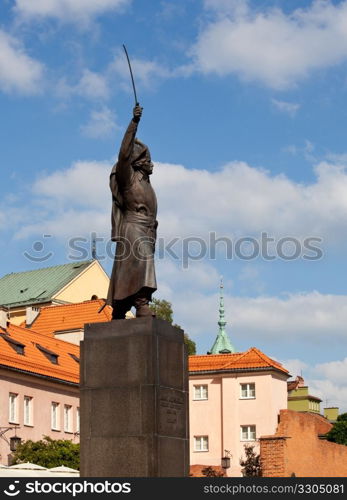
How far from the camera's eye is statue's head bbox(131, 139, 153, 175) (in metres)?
17.7

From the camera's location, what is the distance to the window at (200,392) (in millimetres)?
62062

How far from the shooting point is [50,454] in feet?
140

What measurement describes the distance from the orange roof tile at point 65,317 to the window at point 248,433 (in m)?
16.8

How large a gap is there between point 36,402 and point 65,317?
76.6ft

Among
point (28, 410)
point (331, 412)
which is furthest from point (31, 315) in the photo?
point (331, 412)

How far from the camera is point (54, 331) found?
241 ft

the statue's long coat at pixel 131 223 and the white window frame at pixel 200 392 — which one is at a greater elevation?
the white window frame at pixel 200 392

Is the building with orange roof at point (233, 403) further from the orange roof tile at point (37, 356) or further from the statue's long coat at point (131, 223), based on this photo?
the statue's long coat at point (131, 223)

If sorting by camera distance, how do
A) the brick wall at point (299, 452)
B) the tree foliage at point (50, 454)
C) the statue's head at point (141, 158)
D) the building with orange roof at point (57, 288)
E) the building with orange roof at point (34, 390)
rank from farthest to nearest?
1. the building with orange roof at point (57, 288)
2. the brick wall at point (299, 452)
3. the building with orange roof at point (34, 390)
4. the tree foliage at point (50, 454)
5. the statue's head at point (141, 158)

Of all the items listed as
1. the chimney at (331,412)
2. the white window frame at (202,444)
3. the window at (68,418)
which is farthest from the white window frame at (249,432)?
the chimney at (331,412)

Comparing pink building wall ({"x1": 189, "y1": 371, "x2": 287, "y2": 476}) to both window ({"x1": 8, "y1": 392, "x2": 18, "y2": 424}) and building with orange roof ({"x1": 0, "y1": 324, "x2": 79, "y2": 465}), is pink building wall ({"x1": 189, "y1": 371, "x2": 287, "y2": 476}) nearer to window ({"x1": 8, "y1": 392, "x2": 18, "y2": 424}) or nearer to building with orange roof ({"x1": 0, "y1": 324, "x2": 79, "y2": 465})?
building with orange roof ({"x1": 0, "y1": 324, "x2": 79, "y2": 465})

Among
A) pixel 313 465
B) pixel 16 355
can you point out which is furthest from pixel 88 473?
pixel 313 465
